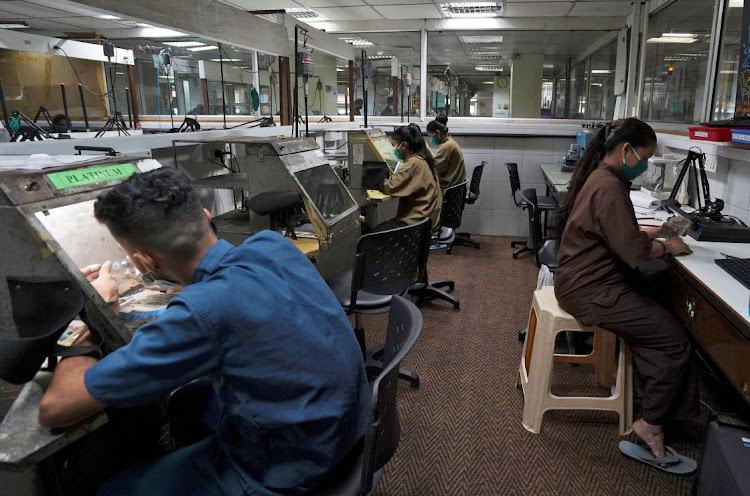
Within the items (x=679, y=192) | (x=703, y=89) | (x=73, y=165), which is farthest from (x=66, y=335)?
(x=703, y=89)

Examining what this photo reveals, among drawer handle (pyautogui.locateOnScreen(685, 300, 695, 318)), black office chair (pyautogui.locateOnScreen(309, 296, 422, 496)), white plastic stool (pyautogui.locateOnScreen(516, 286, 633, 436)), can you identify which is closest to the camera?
black office chair (pyautogui.locateOnScreen(309, 296, 422, 496))

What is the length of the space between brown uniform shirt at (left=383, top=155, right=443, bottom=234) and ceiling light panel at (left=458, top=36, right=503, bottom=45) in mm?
3898

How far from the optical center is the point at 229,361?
2.97ft

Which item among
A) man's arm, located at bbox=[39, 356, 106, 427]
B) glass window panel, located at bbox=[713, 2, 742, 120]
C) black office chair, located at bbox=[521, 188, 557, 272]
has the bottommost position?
black office chair, located at bbox=[521, 188, 557, 272]

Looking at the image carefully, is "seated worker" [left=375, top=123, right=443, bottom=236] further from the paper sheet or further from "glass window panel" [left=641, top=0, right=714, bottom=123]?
the paper sheet

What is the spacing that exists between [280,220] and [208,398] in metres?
1.11

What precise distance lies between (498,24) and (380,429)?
18.0ft

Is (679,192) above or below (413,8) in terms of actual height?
below

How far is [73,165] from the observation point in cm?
133

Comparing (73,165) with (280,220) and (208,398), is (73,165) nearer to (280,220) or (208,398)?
(208,398)

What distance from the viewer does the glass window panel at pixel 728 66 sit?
2848mm

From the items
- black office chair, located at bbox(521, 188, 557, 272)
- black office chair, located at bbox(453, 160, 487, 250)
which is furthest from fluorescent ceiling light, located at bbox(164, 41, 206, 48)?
black office chair, located at bbox(521, 188, 557, 272)

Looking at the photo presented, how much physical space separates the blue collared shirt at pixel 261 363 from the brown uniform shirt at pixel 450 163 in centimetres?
357

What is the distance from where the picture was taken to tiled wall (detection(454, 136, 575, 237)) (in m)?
5.07
